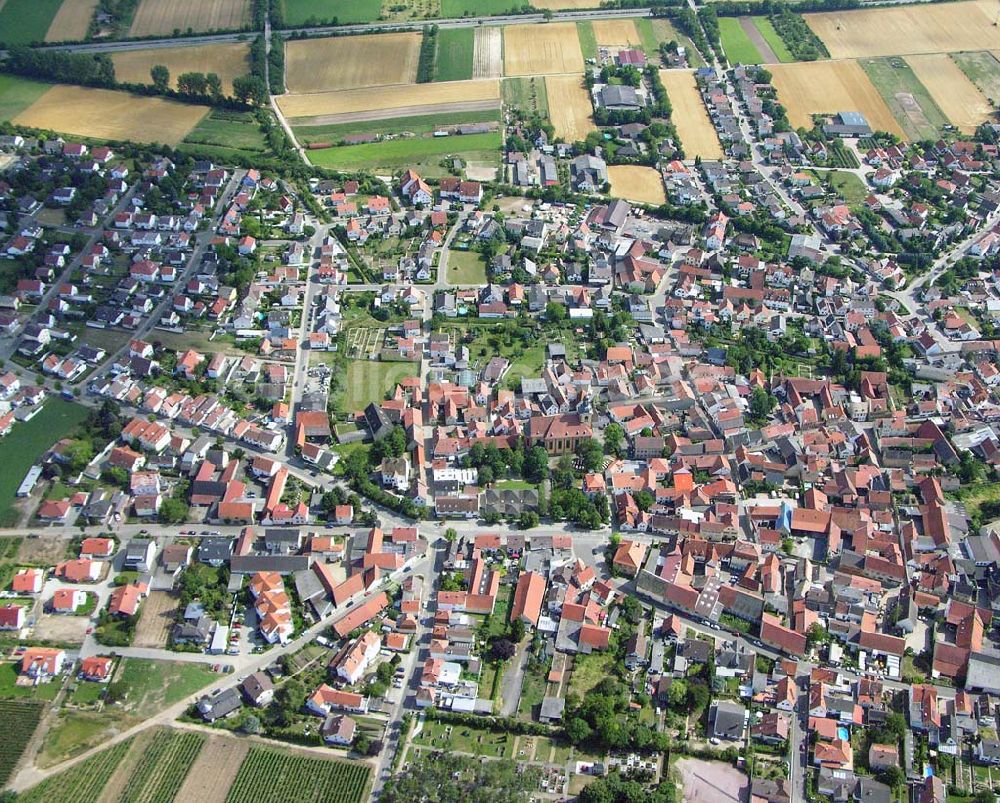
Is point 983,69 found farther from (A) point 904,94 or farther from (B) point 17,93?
(B) point 17,93

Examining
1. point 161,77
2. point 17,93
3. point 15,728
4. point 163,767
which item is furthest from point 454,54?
point 163,767

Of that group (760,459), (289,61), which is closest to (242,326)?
(760,459)

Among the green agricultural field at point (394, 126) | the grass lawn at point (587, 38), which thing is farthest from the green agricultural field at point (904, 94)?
the green agricultural field at point (394, 126)

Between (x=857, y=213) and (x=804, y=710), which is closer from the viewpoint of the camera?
(x=804, y=710)

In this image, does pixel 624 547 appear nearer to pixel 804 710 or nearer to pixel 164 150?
pixel 804 710

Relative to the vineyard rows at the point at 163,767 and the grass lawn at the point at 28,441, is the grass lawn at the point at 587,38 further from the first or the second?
the vineyard rows at the point at 163,767
